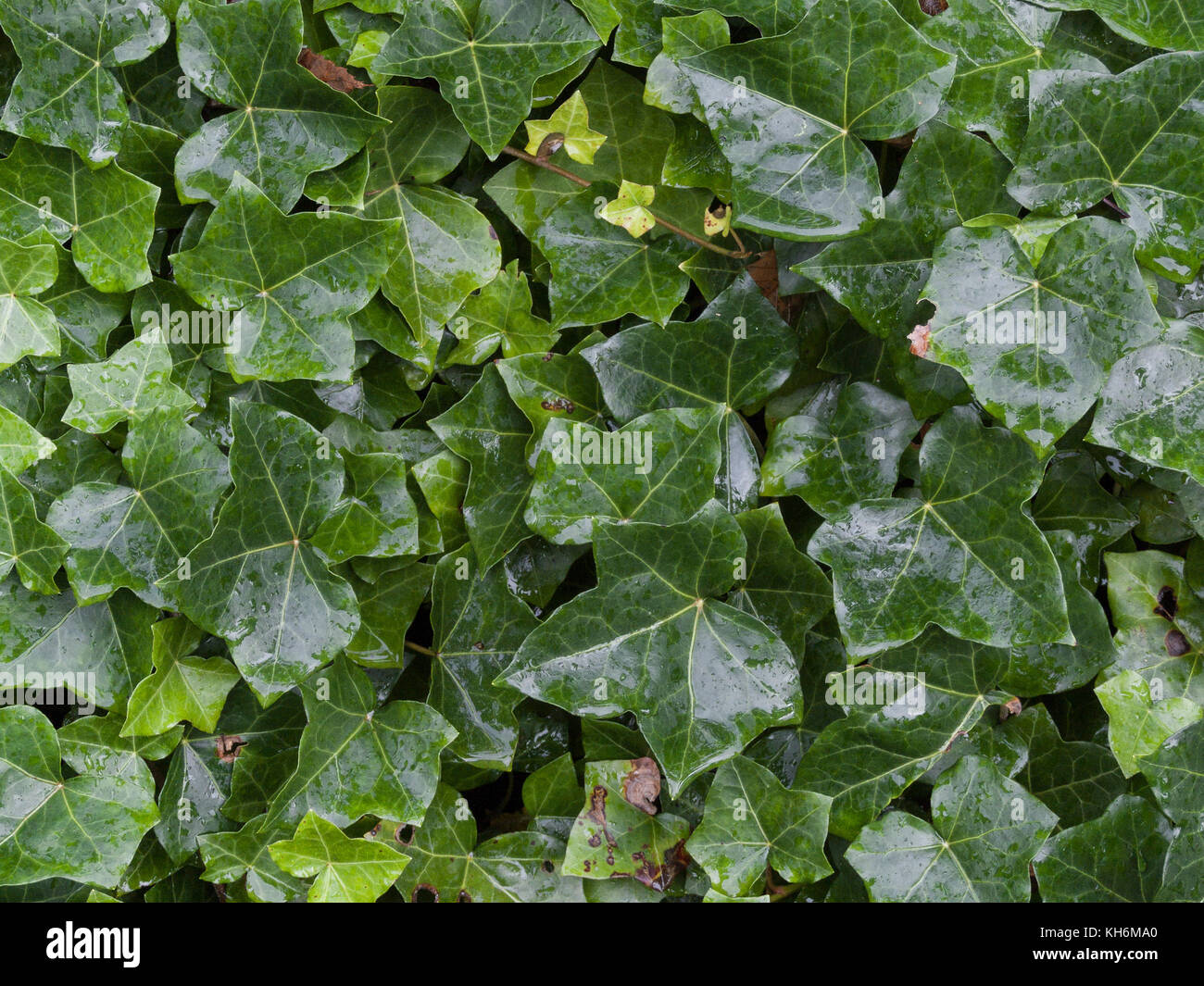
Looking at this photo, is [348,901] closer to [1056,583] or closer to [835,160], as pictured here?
[1056,583]

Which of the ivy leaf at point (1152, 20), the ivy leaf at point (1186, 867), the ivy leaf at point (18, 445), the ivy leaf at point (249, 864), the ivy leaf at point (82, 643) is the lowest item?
the ivy leaf at point (249, 864)

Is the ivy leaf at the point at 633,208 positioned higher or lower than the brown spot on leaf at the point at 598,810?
higher

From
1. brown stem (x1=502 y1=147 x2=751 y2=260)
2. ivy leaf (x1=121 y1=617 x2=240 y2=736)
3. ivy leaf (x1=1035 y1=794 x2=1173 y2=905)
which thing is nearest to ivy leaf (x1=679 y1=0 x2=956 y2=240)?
Result: brown stem (x1=502 y1=147 x2=751 y2=260)

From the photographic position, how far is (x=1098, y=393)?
3.86 feet

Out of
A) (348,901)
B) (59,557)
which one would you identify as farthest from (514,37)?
(348,901)

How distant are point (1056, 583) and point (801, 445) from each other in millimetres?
403

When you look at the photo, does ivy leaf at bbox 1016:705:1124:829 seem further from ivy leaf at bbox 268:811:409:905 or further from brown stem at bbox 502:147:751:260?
ivy leaf at bbox 268:811:409:905

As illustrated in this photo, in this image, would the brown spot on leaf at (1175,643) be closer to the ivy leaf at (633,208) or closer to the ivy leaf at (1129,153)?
the ivy leaf at (1129,153)

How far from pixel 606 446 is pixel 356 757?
635 mm

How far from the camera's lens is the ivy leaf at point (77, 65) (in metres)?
1.26

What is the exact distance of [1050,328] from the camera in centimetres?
118

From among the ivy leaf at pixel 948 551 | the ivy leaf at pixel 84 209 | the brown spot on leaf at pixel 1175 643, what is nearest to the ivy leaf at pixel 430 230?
the ivy leaf at pixel 84 209

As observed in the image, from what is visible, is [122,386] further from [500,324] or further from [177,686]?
[500,324]

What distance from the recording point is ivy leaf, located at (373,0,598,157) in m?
1.27
